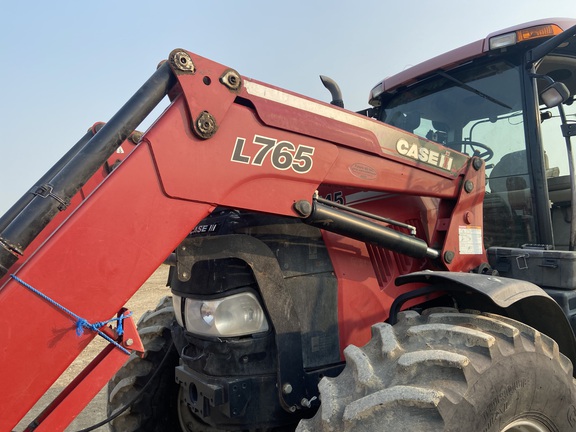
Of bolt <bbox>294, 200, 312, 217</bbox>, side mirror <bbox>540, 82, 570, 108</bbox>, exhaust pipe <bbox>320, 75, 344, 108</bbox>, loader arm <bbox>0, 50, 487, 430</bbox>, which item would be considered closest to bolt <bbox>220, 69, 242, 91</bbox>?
loader arm <bbox>0, 50, 487, 430</bbox>

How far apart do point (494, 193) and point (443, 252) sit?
32.9 inches

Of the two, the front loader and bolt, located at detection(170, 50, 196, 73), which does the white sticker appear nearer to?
the front loader

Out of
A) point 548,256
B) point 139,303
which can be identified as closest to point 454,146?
point 548,256

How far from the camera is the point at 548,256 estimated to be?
8.83 feet

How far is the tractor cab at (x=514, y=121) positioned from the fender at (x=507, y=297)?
2.29 feet

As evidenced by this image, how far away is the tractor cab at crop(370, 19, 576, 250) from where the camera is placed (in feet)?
9.45

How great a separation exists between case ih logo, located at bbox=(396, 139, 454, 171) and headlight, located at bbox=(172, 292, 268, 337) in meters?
1.10

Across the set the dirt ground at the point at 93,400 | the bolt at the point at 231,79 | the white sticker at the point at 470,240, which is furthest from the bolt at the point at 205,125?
the dirt ground at the point at 93,400

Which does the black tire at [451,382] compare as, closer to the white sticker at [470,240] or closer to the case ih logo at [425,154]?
the white sticker at [470,240]

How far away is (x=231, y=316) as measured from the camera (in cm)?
211

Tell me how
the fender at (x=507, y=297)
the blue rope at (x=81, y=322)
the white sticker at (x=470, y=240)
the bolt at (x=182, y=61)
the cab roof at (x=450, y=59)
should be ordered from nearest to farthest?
the blue rope at (x=81, y=322) < the bolt at (x=182, y=61) < the fender at (x=507, y=297) < the white sticker at (x=470, y=240) < the cab roof at (x=450, y=59)

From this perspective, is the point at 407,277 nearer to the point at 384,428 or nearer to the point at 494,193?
the point at 384,428

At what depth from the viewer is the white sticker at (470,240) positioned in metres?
2.65

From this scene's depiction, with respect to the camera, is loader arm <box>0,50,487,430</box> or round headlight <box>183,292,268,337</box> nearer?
loader arm <box>0,50,487,430</box>
